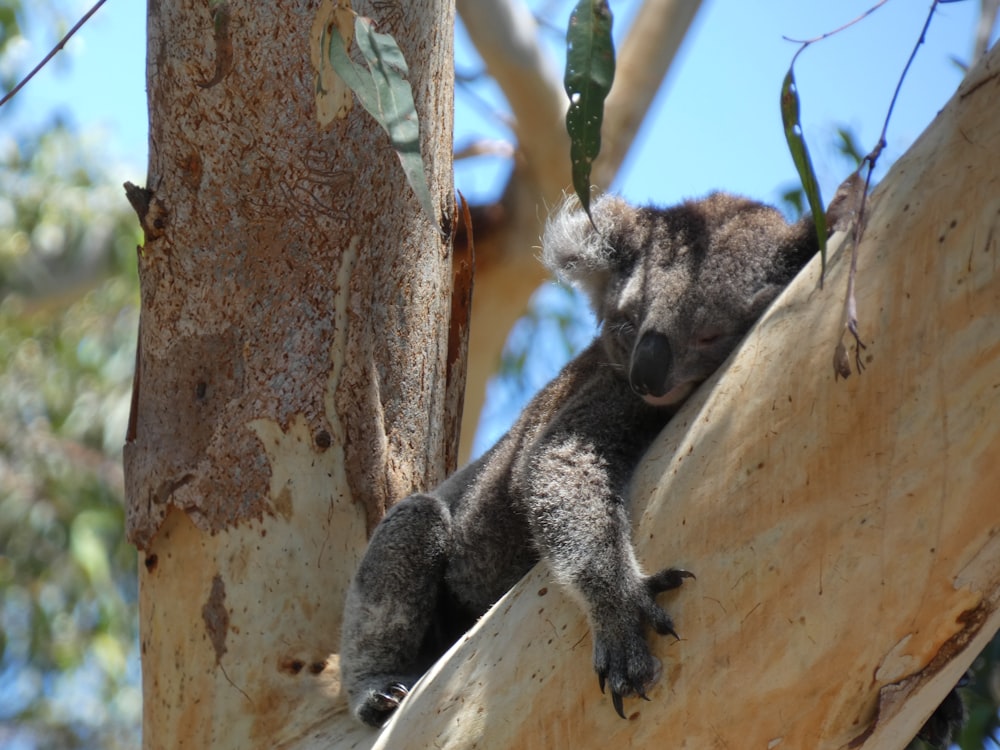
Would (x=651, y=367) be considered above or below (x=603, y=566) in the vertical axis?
above

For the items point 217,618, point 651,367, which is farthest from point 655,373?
point 217,618

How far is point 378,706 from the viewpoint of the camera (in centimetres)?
236

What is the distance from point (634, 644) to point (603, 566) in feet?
0.60

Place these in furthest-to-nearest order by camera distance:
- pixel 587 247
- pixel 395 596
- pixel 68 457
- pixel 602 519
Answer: pixel 68 457 < pixel 587 247 < pixel 395 596 < pixel 602 519

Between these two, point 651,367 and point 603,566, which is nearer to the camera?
point 603,566

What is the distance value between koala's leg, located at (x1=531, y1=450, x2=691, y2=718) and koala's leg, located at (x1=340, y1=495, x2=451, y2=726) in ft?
1.61

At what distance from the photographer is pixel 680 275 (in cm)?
251

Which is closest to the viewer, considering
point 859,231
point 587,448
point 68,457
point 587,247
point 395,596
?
point 859,231

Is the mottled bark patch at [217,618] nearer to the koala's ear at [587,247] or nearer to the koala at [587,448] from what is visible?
the koala at [587,448]

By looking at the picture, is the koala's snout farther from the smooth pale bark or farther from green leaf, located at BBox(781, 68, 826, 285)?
green leaf, located at BBox(781, 68, 826, 285)

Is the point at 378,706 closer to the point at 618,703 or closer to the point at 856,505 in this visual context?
the point at 618,703

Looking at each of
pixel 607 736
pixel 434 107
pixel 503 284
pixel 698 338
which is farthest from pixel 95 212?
pixel 607 736

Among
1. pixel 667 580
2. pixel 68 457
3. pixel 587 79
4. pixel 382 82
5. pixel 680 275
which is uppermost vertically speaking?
pixel 68 457

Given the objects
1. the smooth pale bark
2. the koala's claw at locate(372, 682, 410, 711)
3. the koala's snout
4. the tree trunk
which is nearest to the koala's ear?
the tree trunk
